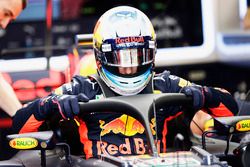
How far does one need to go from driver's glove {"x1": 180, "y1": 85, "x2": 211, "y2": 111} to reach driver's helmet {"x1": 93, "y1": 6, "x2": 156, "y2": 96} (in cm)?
21

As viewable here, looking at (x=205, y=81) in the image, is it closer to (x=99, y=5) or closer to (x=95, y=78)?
(x=99, y=5)

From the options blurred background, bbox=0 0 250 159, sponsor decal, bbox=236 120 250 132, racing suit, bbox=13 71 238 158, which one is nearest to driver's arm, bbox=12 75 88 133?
racing suit, bbox=13 71 238 158

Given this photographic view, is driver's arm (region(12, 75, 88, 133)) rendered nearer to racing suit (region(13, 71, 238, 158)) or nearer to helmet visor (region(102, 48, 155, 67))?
racing suit (region(13, 71, 238, 158))

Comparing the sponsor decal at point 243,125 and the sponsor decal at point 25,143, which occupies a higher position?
the sponsor decal at point 25,143

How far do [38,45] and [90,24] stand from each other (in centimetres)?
56

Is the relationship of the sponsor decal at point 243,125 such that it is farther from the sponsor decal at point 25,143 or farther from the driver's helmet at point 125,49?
the sponsor decal at point 25,143

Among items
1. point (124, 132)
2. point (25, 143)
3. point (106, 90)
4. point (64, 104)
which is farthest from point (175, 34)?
point (25, 143)

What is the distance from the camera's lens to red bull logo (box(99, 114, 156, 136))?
4.16 meters

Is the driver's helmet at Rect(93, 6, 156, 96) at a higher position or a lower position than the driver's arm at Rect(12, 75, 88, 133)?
higher

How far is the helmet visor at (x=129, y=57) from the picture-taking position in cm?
412

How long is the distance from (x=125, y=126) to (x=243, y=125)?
1.67ft

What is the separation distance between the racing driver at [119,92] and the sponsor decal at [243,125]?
7.7 inches

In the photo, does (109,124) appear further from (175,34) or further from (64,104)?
(175,34)

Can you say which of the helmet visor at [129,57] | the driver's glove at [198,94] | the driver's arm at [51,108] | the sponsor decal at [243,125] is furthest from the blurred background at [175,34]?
the sponsor decal at [243,125]
